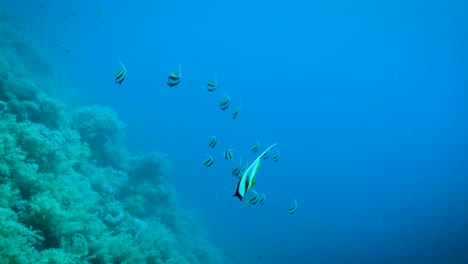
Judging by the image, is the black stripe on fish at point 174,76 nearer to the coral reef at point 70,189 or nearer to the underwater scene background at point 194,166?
the underwater scene background at point 194,166

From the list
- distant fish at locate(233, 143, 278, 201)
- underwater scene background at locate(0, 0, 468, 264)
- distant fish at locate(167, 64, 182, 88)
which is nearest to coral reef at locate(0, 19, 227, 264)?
underwater scene background at locate(0, 0, 468, 264)

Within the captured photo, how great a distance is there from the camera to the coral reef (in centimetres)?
405

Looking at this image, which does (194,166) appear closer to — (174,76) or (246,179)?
(174,76)

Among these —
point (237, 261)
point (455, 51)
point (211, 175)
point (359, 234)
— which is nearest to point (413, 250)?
point (359, 234)

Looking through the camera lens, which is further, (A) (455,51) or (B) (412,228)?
(A) (455,51)

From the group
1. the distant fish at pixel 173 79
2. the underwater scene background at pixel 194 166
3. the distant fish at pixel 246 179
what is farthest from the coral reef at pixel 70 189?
the distant fish at pixel 246 179

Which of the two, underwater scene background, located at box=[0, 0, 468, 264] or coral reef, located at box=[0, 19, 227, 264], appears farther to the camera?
underwater scene background, located at box=[0, 0, 468, 264]

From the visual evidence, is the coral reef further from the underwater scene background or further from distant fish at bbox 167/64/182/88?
distant fish at bbox 167/64/182/88

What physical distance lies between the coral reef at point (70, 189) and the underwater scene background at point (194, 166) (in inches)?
1.2

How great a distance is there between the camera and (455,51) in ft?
637

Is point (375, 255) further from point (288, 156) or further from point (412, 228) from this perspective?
point (288, 156)

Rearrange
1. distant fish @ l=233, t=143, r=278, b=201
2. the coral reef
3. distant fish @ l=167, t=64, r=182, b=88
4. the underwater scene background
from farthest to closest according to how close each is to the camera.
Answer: distant fish @ l=167, t=64, r=182, b=88 → the underwater scene background → the coral reef → distant fish @ l=233, t=143, r=278, b=201

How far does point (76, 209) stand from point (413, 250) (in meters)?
48.8

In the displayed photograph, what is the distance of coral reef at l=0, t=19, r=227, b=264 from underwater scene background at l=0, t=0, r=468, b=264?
1.2 inches
